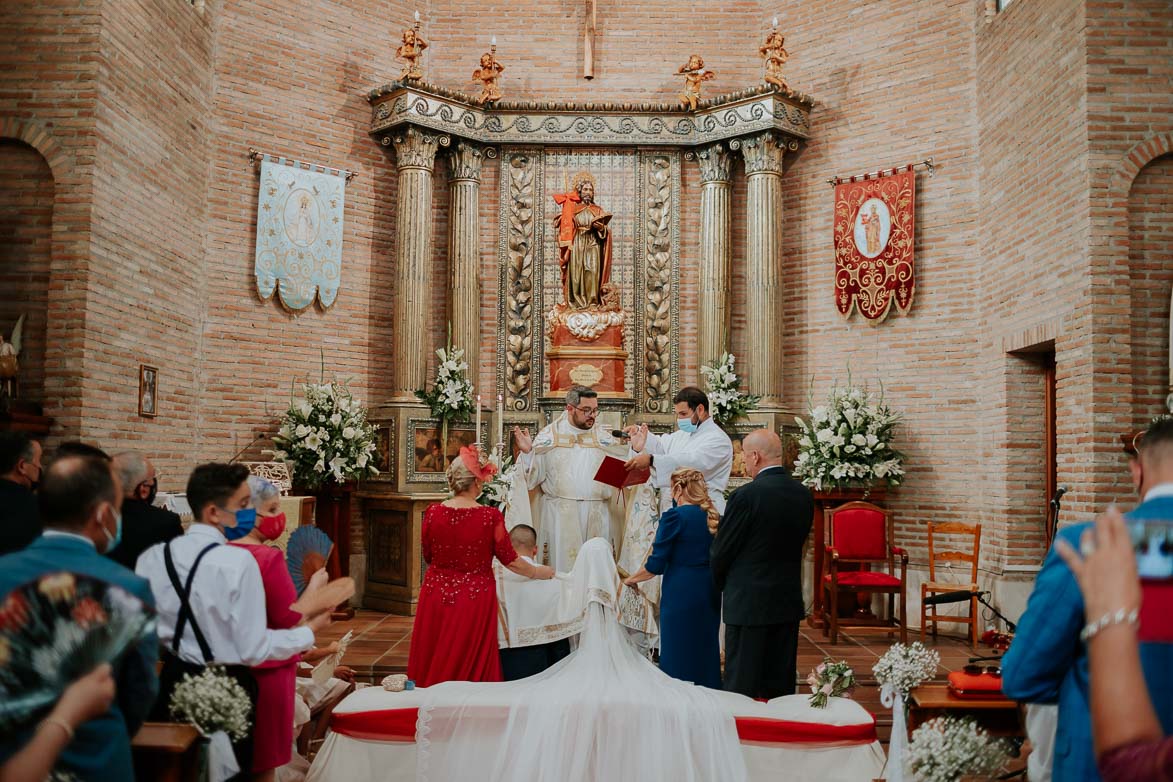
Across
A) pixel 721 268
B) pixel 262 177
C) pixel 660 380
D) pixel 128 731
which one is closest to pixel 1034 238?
pixel 721 268

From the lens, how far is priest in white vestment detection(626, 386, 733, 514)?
717 cm

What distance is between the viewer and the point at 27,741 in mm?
1988

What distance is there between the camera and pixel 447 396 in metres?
10.9

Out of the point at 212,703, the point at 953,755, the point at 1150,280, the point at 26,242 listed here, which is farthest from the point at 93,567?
the point at 1150,280

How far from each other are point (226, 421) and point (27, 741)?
8.93 meters

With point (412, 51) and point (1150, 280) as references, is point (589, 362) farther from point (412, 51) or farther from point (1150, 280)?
point (1150, 280)

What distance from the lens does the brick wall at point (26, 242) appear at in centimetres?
809

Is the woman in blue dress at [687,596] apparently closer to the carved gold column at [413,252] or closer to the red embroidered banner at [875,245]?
the red embroidered banner at [875,245]

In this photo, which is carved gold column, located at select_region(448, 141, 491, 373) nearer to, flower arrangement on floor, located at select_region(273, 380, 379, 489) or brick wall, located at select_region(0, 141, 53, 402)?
flower arrangement on floor, located at select_region(273, 380, 379, 489)

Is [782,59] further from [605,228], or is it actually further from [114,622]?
[114,622]

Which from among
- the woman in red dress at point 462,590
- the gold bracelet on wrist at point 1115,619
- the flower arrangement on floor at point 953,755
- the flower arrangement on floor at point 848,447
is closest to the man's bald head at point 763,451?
the woman in red dress at point 462,590

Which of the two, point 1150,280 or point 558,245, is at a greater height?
point 558,245

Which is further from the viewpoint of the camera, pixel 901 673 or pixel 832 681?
pixel 832 681

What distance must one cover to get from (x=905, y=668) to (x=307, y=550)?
2.63 meters
